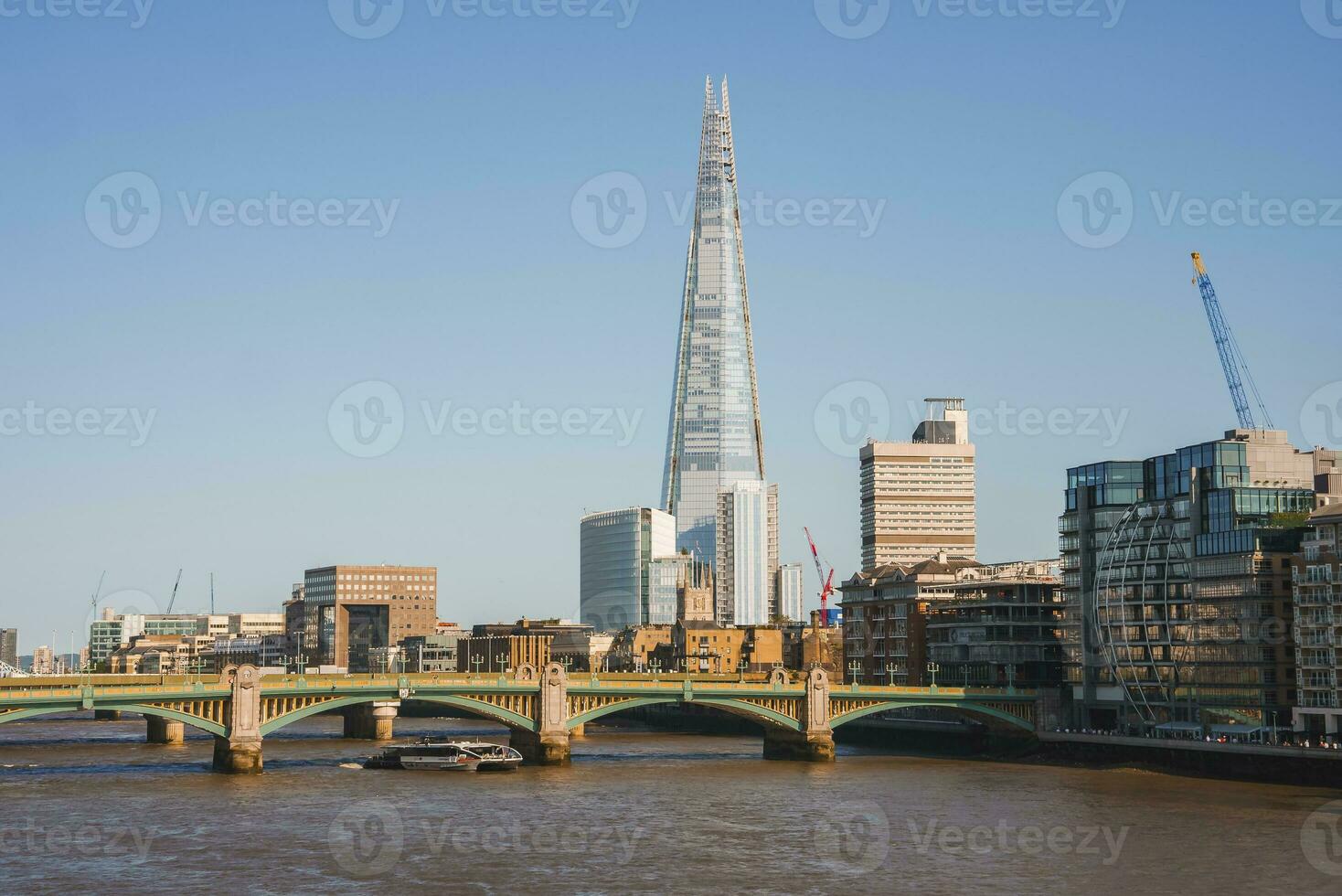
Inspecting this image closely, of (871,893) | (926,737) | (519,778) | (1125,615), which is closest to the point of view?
(871,893)

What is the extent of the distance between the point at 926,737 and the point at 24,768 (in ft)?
281

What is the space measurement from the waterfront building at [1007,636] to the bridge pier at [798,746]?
27070 millimetres

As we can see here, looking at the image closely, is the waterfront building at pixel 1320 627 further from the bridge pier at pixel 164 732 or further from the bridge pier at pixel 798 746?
the bridge pier at pixel 164 732

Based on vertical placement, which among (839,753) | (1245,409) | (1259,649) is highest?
(1245,409)

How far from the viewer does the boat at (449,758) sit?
136m

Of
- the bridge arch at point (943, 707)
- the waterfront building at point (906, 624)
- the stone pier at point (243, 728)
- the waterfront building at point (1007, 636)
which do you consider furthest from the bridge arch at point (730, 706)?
the waterfront building at point (906, 624)

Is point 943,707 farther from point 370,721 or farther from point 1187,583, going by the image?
point 370,721

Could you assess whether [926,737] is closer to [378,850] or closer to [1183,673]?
[1183,673]

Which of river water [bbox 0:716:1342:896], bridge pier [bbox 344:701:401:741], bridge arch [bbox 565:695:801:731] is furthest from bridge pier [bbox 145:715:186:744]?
bridge arch [bbox 565:695:801:731]

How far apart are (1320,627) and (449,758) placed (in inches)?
2793

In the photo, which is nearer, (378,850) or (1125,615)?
(378,850)

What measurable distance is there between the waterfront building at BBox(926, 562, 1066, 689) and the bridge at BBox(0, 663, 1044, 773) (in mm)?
12287

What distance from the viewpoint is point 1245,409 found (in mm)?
192000

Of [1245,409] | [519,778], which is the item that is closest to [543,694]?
[519,778]
